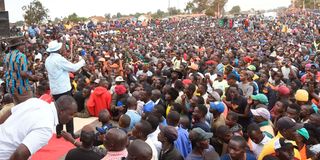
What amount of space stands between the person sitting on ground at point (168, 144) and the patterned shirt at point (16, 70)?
3.09m

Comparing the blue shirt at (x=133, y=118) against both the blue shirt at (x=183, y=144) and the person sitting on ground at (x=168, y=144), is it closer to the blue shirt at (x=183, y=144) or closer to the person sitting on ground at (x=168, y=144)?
the blue shirt at (x=183, y=144)

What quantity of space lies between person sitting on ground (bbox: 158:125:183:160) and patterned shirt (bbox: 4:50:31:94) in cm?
309

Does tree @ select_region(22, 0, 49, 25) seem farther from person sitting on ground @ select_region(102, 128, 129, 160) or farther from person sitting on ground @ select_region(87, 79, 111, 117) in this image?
person sitting on ground @ select_region(102, 128, 129, 160)

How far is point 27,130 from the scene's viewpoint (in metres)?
2.85

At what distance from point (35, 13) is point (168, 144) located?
28305mm

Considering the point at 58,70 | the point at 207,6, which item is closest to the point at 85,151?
the point at 58,70

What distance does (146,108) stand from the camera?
18.8ft

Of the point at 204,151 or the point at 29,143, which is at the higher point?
the point at 29,143

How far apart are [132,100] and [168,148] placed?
1.64 meters

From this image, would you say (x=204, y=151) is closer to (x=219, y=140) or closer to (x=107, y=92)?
(x=219, y=140)

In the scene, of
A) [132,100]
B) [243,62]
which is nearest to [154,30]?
[243,62]

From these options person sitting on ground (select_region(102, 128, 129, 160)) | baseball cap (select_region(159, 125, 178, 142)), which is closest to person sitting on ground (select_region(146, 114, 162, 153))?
baseball cap (select_region(159, 125, 178, 142))

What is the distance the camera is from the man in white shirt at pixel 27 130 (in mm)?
2754

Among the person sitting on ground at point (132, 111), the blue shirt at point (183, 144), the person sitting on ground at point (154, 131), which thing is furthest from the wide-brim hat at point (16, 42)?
the blue shirt at point (183, 144)
